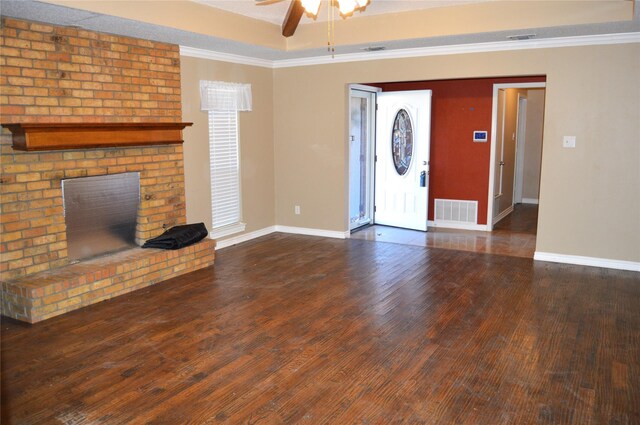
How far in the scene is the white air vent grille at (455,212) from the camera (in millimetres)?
7895

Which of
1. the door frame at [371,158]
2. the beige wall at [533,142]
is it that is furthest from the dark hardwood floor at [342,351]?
the beige wall at [533,142]

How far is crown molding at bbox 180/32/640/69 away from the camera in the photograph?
543 cm

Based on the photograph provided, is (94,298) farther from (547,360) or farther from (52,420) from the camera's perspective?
(547,360)

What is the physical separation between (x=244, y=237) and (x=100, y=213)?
236 centimetres

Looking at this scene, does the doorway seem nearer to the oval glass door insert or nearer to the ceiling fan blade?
the oval glass door insert

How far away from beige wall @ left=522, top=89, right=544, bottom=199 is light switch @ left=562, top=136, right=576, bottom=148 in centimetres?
448

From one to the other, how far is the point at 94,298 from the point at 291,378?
2259mm

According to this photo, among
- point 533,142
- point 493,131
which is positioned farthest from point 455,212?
point 533,142

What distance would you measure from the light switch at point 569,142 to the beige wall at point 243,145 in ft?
12.8

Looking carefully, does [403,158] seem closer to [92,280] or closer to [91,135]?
[91,135]

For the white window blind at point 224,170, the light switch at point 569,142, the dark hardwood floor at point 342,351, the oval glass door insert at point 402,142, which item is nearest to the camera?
the dark hardwood floor at point 342,351

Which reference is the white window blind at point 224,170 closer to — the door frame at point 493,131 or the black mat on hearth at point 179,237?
the black mat on hearth at point 179,237

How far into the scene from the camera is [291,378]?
327 centimetres

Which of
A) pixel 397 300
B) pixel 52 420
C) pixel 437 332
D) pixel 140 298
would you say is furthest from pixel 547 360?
pixel 140 298
